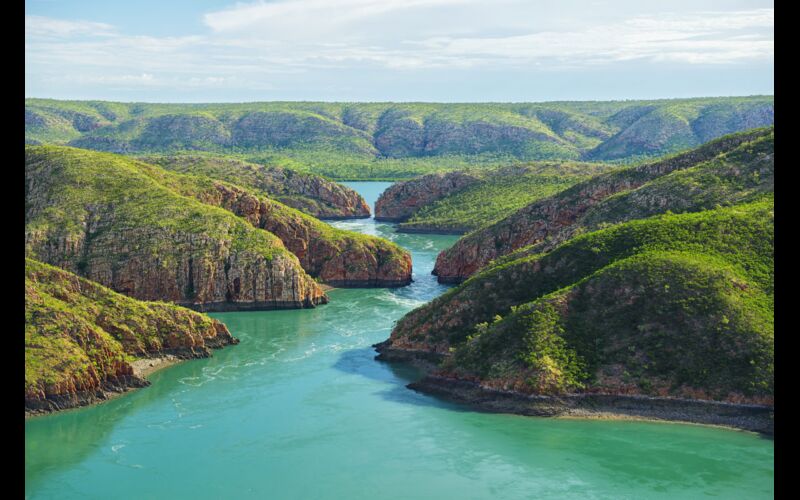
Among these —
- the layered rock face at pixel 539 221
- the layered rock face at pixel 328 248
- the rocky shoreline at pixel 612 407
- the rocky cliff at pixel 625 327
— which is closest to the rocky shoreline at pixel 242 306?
the layered rock face at pixel 328 248

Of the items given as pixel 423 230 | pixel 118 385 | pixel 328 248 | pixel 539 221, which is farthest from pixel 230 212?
pixel 423 230

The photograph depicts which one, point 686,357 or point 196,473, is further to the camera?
point 686,357

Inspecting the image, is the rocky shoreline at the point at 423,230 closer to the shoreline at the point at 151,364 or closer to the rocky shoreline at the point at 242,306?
the rocky shoreline at the point at 242,306

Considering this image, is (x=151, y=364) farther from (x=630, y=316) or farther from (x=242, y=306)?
(x=630, y=316)

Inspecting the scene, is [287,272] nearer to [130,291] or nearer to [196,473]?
[130,291]

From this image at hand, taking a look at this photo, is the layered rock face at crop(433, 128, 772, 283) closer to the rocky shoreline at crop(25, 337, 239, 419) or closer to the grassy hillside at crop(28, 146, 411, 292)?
the grassy hillside at crop(28, 146, 411, 292)

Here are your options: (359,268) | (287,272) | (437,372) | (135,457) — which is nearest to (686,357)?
(437,372)
